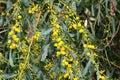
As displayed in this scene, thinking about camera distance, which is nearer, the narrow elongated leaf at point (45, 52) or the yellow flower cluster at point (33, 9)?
the narrow elongated leaf at point (45, 52)

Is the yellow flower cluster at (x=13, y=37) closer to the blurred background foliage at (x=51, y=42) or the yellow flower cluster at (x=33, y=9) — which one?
the blurred background foliage at (x=51, y=42)

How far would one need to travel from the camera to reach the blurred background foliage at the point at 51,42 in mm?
1339

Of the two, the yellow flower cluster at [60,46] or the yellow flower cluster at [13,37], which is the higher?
the yellow flower cluster at [13,37]

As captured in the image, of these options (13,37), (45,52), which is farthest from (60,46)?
(13,37)

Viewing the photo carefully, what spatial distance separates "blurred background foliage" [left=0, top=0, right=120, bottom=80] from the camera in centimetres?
134

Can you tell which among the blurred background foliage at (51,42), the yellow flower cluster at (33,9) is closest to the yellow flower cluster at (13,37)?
the blurred background foliage at (51,42)

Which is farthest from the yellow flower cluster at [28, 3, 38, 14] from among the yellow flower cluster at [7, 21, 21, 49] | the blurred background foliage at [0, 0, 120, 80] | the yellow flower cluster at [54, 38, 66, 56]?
the yellow flower cluster at [54, 38, 66, 56]

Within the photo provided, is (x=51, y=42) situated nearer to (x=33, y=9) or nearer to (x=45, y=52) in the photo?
(x=45, y=52)

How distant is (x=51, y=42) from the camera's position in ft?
4.55

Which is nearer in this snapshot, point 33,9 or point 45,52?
point 45,52

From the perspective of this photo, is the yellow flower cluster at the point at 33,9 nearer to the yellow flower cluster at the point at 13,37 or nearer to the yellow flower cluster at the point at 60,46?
the yellow flower cluster at the point at 13,37

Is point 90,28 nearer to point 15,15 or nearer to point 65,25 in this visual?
point 65,25

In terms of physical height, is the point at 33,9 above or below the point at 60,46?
above

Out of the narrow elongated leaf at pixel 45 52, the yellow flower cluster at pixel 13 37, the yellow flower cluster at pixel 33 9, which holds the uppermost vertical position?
the yellow flower cluster at pixel 33 9
